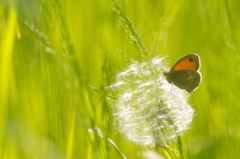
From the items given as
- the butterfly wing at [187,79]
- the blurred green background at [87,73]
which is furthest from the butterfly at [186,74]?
the blurred green background at [87,73]

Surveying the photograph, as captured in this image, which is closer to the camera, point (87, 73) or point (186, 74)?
point (186, 74)


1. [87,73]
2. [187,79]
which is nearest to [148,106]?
[187,79]

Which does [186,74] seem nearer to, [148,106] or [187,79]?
[187,79]

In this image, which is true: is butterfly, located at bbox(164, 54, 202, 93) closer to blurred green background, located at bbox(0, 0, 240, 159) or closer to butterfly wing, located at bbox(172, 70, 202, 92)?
butterfly wing, located at bbox(172, 70, 202, 92)

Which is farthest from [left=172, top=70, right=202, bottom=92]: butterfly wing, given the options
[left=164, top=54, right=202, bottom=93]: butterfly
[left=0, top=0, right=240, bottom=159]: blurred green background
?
[left=0, top=0, right=240, bottom=159]: blurred green background

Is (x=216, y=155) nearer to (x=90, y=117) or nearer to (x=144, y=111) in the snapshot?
(x=144, y=111)

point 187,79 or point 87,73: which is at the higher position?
point 87,73
